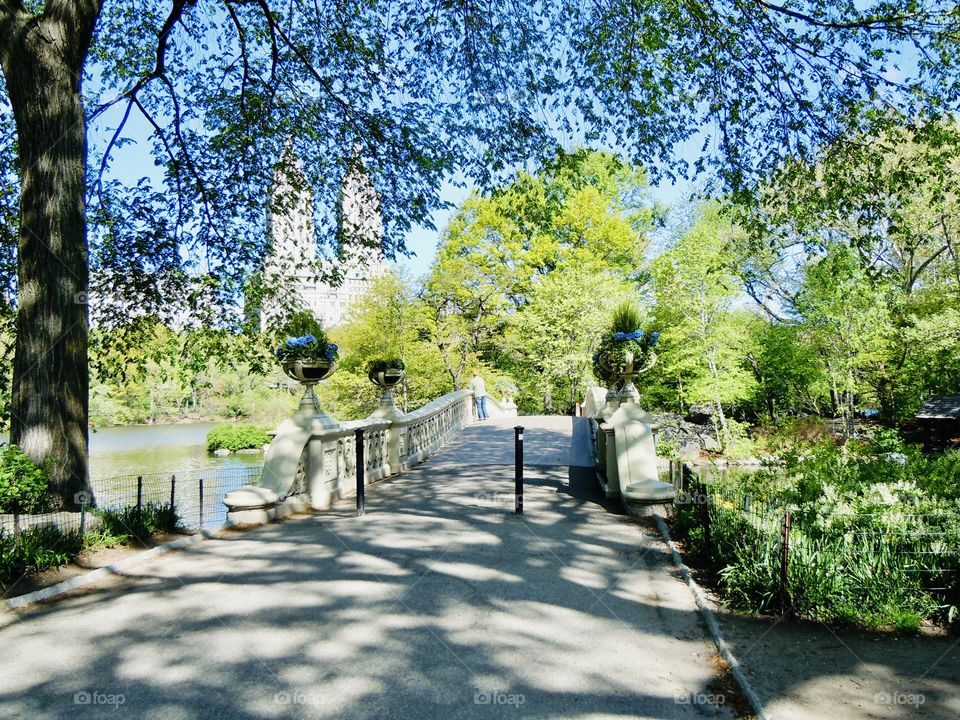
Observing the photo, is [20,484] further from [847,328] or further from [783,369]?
[783,369]

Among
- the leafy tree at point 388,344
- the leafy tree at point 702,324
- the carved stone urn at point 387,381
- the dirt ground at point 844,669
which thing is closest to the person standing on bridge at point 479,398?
the leafy tree at point 388,344

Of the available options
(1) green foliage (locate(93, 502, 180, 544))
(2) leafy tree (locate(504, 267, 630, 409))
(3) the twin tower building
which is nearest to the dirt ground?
(1) green foliage (locate(93, 502, 180, 544))

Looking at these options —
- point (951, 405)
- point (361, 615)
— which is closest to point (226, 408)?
point (951, 405)

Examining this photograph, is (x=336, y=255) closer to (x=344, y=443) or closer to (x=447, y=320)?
(x=344, y=443)

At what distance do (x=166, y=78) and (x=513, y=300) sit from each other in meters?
28.3

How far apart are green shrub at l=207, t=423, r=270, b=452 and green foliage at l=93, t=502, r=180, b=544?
33644 millimetres

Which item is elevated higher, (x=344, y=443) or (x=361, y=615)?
(x=344, y=443)

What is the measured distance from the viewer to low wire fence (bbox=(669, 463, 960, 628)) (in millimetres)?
5141

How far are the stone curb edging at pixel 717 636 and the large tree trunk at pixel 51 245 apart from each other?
697 cm

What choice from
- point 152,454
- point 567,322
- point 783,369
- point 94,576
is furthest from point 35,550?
point 152,454

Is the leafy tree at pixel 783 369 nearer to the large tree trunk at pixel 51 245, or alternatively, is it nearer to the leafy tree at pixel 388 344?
the leafy tree at pixel 388 344

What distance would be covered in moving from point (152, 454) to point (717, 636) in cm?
3742

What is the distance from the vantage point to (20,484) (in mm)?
6699

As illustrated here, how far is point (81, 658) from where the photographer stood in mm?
4438
